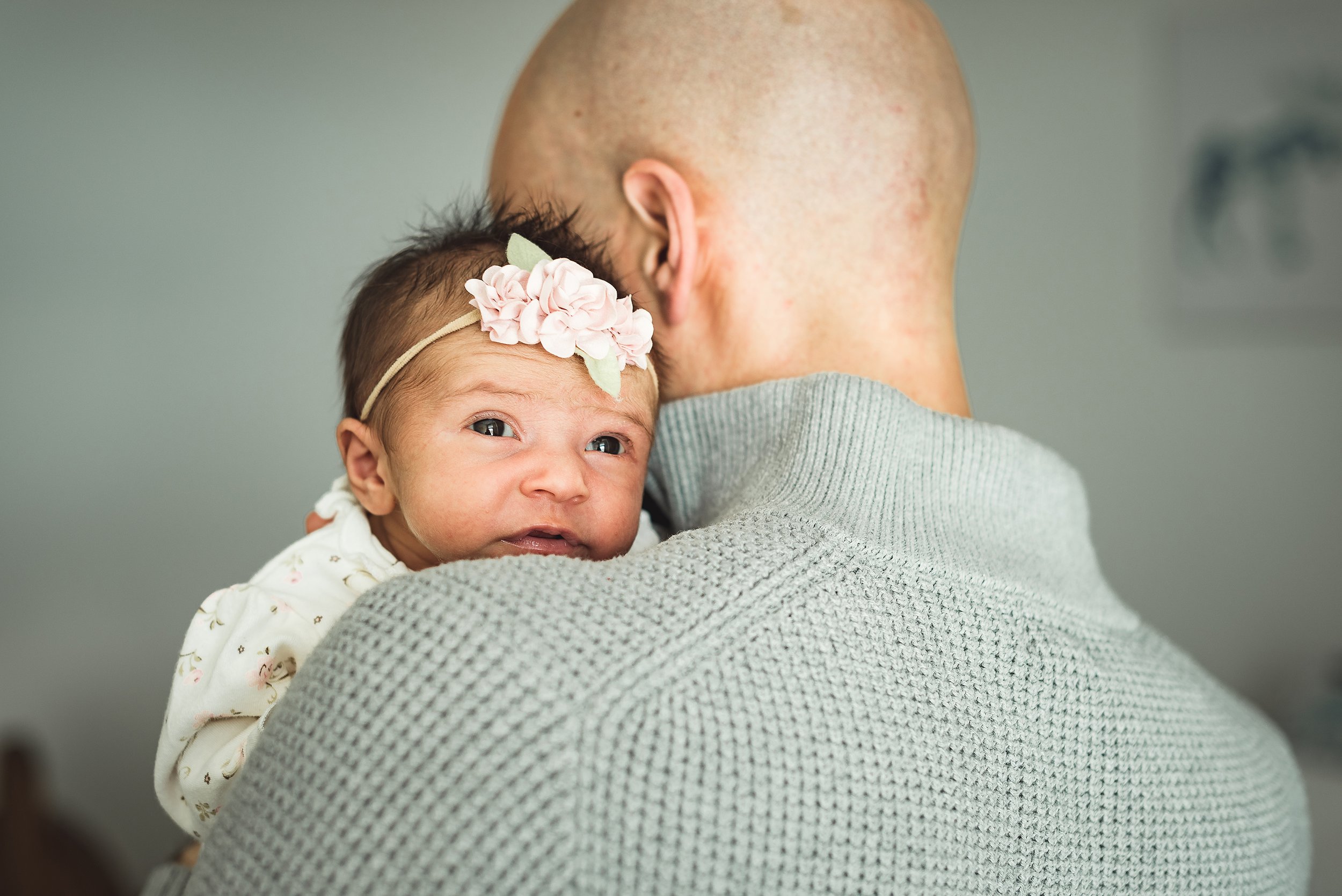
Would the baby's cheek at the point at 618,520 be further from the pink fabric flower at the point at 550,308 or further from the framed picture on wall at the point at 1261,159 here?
the framed picture on wall at the point at 1261,159

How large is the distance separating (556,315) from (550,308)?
0.04ft

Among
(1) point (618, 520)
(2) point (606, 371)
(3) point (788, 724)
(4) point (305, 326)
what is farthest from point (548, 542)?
(4) point (305, 326)

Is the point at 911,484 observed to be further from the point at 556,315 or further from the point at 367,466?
the point at 367,466

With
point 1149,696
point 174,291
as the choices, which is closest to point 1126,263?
point 1149,696

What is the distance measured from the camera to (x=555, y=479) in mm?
949

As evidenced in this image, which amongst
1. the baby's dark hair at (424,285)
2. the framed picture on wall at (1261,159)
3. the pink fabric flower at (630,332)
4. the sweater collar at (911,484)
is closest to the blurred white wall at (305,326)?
the framed picture on wall at (1261,159)

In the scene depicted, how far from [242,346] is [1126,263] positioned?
2.71 metres

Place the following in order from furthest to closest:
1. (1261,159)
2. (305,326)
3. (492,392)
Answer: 1. (1261,159)
2. (305,326)
3. (492,392)

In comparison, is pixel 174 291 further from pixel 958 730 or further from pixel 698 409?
pixel 958 730

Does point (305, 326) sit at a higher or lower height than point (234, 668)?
higher

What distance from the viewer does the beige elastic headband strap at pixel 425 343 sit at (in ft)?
3.28

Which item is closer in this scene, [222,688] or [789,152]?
[222,688]

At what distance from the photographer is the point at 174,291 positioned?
2623 millimetres

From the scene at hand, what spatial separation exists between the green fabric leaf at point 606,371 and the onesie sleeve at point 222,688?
360 millimetres
